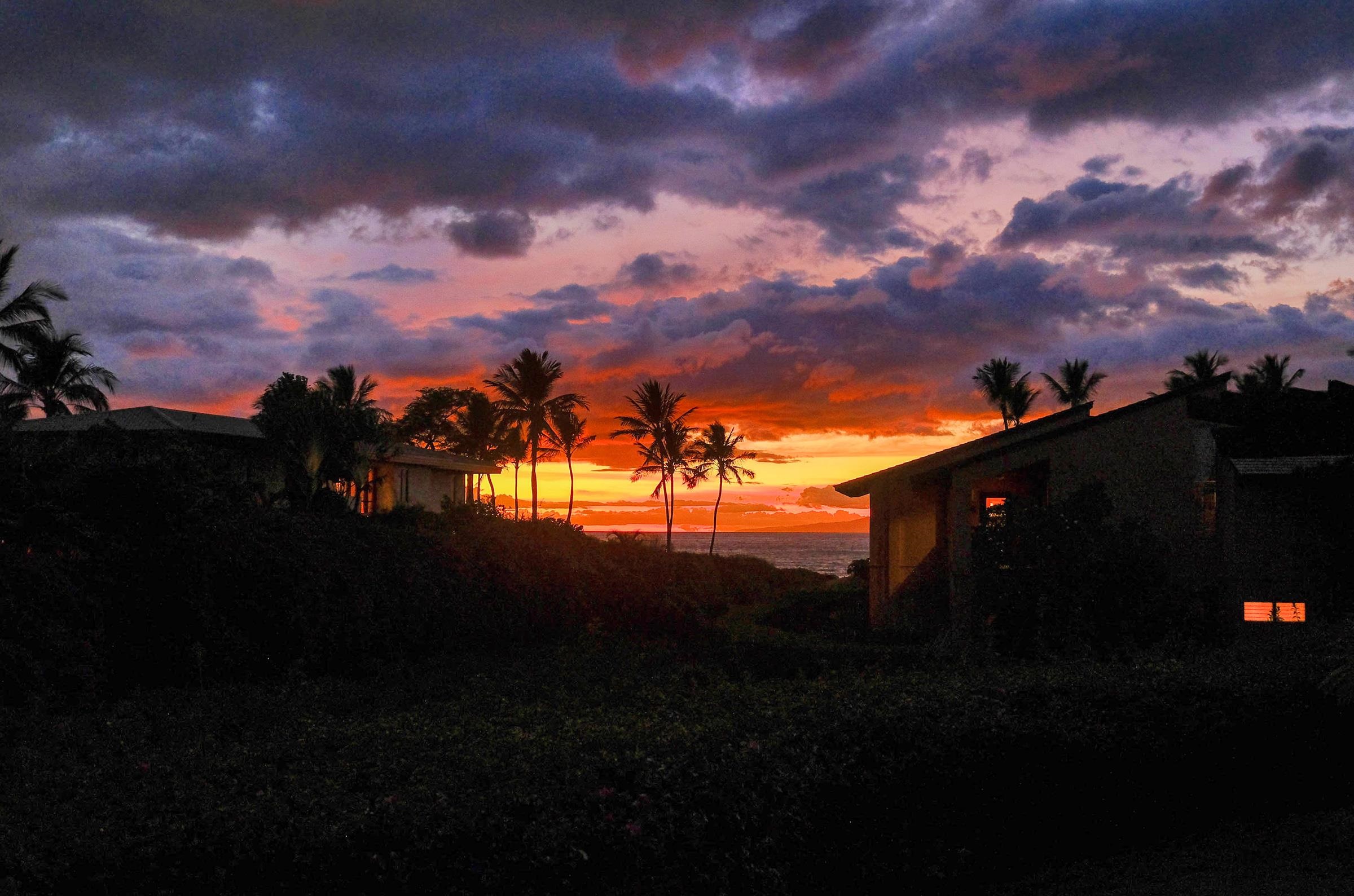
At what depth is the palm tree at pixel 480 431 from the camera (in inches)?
2055

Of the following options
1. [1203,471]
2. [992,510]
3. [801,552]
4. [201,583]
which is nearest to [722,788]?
[201,583]

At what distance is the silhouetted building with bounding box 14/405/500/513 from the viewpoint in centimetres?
2478

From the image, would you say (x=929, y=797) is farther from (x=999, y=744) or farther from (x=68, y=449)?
(x=68, y=449)

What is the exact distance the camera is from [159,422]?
967 inches

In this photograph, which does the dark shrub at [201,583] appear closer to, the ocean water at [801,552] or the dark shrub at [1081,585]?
the dark shrub at [1081,585]

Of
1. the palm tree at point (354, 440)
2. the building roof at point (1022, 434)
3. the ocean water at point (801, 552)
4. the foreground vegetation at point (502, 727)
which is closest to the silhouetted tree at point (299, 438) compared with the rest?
the palm tree at point (354, 440)

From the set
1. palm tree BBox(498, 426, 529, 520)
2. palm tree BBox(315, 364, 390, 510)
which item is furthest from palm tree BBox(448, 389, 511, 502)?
palm tree BBox(315, 364, 390, 510)

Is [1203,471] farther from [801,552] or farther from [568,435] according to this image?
[801,552]

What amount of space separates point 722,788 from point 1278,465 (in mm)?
12644

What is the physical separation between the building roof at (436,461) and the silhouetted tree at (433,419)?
17.3 m

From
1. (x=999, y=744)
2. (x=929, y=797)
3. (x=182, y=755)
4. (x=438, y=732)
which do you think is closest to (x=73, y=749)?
(x=182, y=755)

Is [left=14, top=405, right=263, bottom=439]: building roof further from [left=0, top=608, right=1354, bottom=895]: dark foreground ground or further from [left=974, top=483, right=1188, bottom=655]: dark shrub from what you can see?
[left=974, top=483, right=1188, bottom=655]: dark shrub

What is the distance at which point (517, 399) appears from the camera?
48.6 m

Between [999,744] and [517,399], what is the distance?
4289 cm
